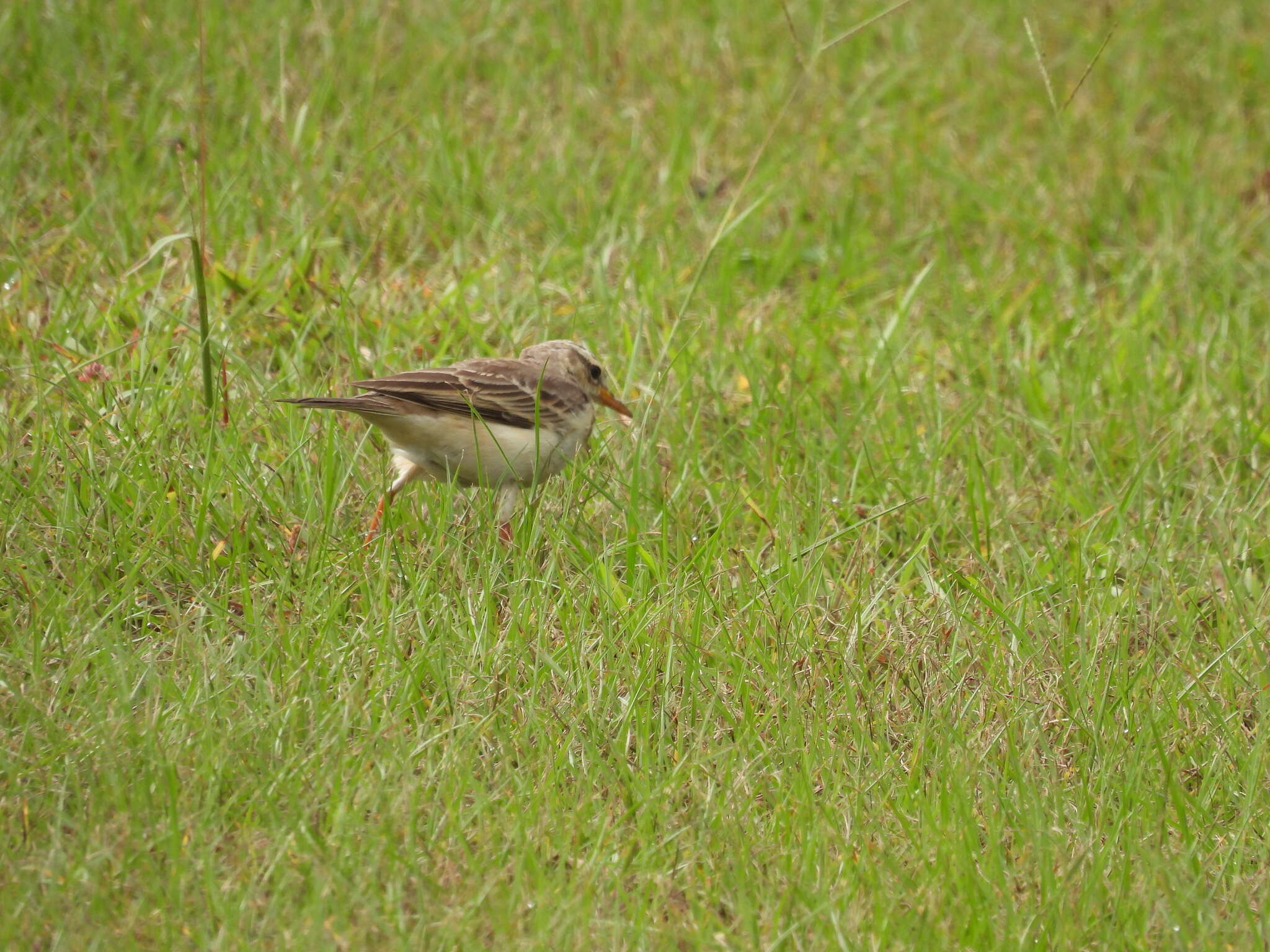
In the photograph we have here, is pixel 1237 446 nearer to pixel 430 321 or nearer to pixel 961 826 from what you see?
pixel 961 826

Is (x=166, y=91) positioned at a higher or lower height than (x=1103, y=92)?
higher

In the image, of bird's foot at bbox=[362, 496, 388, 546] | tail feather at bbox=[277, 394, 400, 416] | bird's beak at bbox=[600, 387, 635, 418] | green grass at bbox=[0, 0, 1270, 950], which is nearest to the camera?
green grass at bbox=[0, 0, 1270, 950]

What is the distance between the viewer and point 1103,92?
9461 mm

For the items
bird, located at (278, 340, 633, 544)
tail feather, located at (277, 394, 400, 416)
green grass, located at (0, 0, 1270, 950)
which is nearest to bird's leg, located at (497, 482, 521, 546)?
bird, located at (278, 340, 633, 544)

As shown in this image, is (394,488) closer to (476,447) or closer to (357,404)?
(476,447)

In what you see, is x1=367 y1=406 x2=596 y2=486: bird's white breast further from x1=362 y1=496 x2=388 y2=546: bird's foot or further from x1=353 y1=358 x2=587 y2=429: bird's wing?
x1=362 y1=496 x2=388 y2=546: bird's foot

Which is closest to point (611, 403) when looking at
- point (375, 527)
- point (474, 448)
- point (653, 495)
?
point (653, 495)

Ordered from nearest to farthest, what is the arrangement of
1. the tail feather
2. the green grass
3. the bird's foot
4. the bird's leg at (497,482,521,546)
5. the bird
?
the green grass
the tail feather
the bird's foot
the bird
the bird's leg at (497,482,521,546)

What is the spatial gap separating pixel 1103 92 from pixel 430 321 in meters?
5.08

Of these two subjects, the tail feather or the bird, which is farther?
the bird

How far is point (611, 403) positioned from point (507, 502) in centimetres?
81

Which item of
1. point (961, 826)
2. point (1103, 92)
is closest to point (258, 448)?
point (961, 826)

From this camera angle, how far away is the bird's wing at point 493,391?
530 cm

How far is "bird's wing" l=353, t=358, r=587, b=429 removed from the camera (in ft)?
17.4
